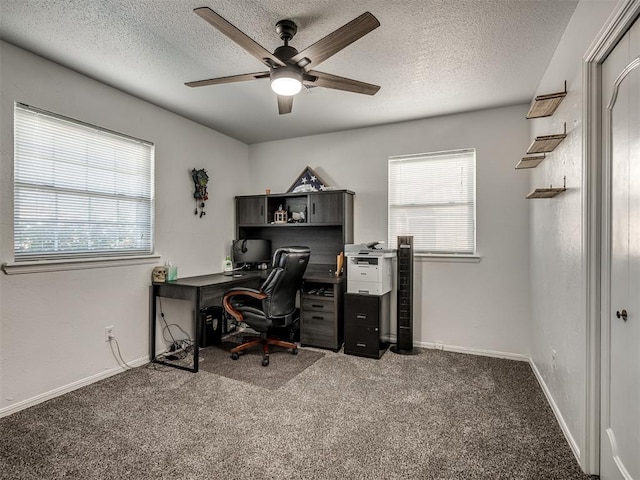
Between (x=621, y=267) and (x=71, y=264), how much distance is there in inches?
136

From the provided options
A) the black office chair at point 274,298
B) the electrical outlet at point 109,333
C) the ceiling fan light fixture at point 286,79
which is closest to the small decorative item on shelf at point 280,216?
the black office chair at point 274,298

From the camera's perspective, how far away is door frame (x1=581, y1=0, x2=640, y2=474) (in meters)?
1.71

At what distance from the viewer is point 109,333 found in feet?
9.86

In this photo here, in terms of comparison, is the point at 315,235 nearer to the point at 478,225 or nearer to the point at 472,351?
the point at 478,225

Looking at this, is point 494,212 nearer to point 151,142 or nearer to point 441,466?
point 441,466

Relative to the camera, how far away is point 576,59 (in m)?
1.96

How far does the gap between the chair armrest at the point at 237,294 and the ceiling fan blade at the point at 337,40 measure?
205 cm

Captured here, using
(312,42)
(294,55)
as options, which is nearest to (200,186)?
(312,42)

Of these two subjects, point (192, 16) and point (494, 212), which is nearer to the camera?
point (192, 16)

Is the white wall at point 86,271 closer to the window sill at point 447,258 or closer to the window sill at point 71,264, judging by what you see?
the window sill at point 71,264

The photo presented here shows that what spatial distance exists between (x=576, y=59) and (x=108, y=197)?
3532 millimetres

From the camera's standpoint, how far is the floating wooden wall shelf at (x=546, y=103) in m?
2.14

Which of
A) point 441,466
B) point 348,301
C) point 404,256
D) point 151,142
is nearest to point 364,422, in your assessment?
point 441,466

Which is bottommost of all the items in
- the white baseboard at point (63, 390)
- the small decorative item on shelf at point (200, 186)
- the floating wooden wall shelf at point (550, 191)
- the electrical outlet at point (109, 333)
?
the white baseboard at point (63, 390)
